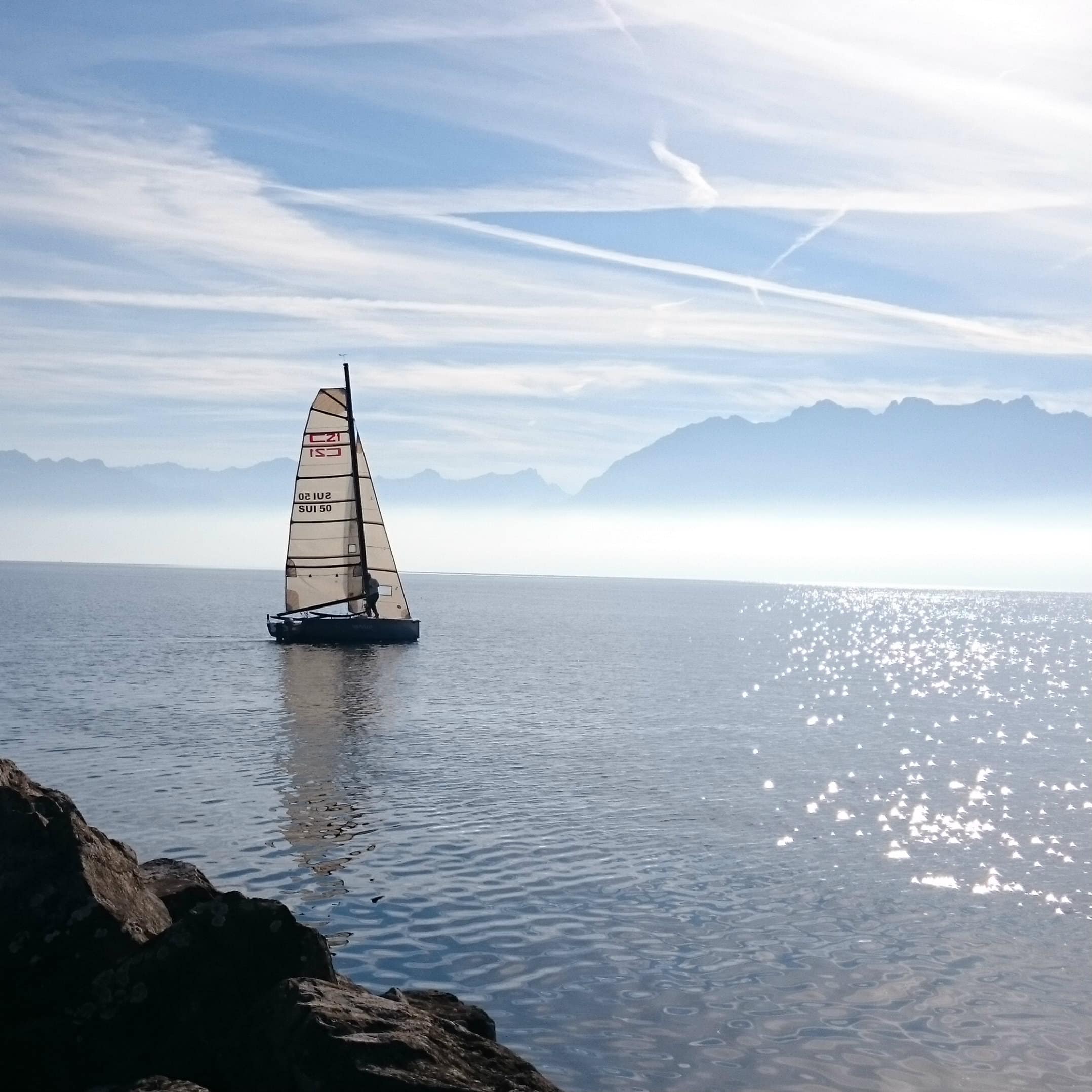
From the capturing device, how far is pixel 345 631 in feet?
271

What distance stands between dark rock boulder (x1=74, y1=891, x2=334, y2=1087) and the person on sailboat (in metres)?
71.7

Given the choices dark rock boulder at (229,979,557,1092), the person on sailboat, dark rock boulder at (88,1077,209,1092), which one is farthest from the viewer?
the person on sailboat

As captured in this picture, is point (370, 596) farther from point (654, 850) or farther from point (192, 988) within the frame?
point (192, 988)

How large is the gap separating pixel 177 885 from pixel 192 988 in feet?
13.7

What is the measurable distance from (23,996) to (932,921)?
626 inches

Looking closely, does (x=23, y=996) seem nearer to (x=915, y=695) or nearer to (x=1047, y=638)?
(x=915, y=695)

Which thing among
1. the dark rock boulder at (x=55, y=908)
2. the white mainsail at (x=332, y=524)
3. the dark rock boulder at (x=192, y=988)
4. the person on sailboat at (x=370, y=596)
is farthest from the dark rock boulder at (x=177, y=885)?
the person on sailboat at (x=370, y=596)

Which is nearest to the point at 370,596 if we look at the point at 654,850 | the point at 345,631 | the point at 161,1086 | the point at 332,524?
the point at 345,631

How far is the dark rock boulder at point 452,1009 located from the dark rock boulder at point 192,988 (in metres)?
1.41

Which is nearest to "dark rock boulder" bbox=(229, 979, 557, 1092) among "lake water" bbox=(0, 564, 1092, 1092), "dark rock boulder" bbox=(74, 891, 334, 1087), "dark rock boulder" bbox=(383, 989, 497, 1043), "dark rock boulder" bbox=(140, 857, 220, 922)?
"dark rock boulder" bbox=(74, 891, 334, 1087)

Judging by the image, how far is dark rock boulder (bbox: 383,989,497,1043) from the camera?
521 inches

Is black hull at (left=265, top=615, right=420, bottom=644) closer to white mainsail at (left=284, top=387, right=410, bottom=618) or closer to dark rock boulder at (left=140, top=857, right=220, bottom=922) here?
white mainsail at (left=284, top=387, right=410, bottom=618)

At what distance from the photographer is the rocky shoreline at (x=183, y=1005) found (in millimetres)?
10578

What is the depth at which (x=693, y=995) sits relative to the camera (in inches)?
679
